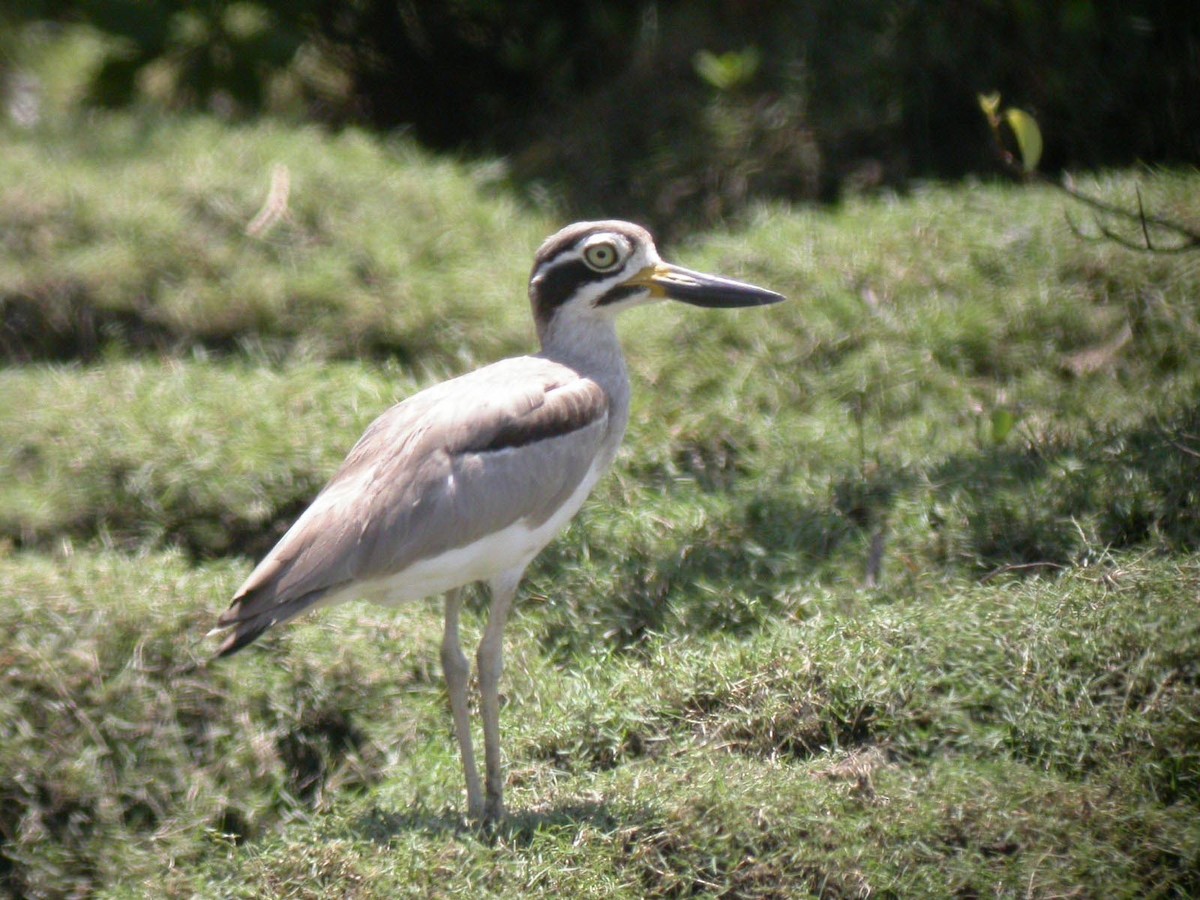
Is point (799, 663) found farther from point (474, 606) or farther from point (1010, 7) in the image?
point (1010, 7)

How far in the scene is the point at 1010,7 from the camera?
287 inches

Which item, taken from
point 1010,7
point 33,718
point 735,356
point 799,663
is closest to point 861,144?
point 1010,7

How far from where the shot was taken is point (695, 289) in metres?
4.59

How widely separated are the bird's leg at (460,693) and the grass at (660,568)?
→ 0.33ft

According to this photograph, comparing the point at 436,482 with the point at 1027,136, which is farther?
the point at 1027,136

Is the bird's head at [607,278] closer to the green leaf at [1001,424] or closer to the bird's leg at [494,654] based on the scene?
the bird's leg at [494,654]

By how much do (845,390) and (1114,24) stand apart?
8.85ft

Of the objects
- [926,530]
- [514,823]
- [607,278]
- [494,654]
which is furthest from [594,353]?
[514,823]

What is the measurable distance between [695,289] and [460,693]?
1399 millimetres

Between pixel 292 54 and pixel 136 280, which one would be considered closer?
pixel 136 280

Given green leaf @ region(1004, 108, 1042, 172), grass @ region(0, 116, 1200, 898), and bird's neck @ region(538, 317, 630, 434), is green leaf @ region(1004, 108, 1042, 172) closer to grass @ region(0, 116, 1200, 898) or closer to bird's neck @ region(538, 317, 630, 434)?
grass @ region(0, 116, 1200, 898)

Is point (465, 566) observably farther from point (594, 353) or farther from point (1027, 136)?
point (1027, 136)

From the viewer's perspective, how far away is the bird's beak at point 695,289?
4.56 meters

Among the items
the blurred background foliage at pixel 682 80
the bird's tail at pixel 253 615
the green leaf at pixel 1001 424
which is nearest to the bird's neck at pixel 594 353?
the bird's tail at pixel 253 615
